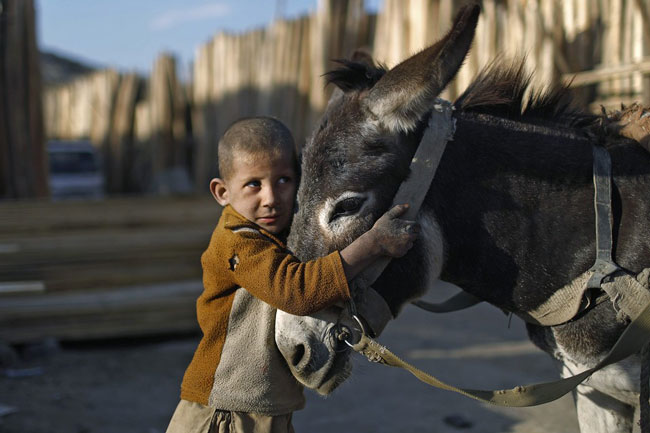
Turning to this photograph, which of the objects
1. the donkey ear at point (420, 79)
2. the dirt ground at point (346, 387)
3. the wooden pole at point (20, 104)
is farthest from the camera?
the wooden pole at point (20, 104)

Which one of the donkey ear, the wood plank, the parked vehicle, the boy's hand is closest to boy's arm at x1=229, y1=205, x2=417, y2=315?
the boy's hand

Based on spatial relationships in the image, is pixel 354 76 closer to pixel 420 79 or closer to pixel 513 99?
pixel 420 79

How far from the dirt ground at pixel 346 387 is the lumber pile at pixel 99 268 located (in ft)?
0.85

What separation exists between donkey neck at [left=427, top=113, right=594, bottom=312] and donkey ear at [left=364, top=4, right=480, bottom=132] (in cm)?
26

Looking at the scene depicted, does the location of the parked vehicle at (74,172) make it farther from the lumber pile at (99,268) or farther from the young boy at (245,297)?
the young boy at (245,297)

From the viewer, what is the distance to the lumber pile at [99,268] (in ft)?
19.1

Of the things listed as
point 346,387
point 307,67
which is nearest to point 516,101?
point 346,387

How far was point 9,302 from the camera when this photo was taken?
226 inches

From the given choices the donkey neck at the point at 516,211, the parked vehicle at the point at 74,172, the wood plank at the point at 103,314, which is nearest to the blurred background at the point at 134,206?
the wood plank at the point at 103,314

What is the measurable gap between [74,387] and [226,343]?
3.26 meters

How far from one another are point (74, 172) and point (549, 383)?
16.1m

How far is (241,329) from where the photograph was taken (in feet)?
7.55

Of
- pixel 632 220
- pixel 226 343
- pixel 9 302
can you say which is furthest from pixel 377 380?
pixel 9 302

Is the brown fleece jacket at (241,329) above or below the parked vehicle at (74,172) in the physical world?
above
